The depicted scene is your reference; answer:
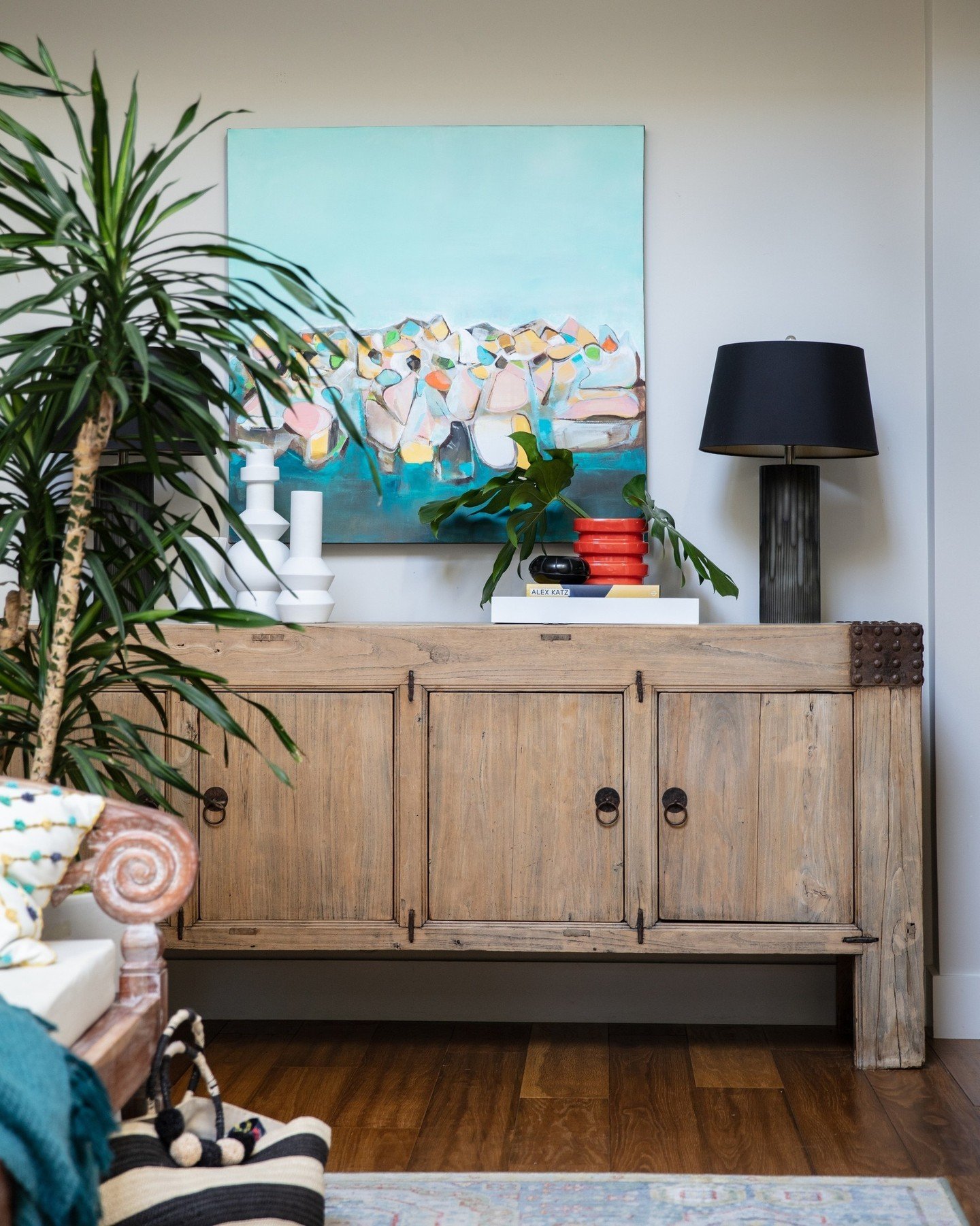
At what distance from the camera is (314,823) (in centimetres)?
243

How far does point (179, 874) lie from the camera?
1.59 metres

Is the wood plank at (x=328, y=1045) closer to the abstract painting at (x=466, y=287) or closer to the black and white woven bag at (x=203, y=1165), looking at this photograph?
the black and white woven bag at (x=203, y=1165)

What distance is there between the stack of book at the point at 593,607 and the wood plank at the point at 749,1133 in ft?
3.18

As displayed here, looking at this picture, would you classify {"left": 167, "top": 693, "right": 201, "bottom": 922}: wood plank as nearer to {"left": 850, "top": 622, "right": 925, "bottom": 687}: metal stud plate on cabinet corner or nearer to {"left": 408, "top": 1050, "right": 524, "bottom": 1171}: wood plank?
{"left": 408, "top": 1050, "right": 524, "bottom": 1171}: wood plank

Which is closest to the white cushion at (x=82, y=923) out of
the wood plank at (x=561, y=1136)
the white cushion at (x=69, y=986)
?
the white cushion at (x=69, y=986)

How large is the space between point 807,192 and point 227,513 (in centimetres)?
181

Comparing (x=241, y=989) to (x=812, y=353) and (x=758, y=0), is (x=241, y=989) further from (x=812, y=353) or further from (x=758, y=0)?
(x=758, y=0)

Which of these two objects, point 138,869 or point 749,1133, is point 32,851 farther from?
point 749,1133

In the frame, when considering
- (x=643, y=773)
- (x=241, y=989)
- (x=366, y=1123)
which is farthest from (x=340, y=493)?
(x=366, y=1123)

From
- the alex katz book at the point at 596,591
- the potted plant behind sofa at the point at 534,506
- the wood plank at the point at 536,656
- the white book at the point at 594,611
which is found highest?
the potted plant behind sofa at the point at 534,506

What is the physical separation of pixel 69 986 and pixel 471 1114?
1020 millimetres

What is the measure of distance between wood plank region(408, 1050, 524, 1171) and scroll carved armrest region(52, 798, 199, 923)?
716 mm

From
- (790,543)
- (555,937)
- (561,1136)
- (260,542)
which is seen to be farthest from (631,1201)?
(260,542)

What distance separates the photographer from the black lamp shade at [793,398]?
8.07 feet
